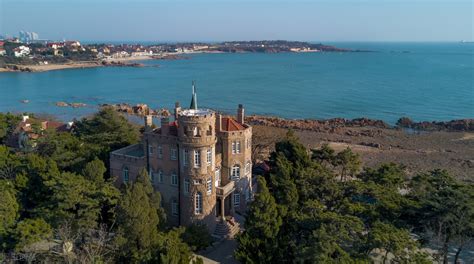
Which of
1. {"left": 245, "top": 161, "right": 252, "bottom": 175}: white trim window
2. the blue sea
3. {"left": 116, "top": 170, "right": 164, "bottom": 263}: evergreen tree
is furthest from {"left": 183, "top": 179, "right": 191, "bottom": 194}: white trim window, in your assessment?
the blue sea

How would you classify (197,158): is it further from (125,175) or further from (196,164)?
(125,175)

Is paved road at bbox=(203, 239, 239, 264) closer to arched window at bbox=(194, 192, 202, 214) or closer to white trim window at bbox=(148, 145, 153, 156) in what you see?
arched window at bbox=(194, 192, 202, 214)

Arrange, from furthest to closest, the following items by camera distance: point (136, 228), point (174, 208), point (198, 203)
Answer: point (174, 208) < point (198, 203) < point (136, 228)

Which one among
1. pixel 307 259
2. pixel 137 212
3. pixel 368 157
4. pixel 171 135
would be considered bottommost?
pixel 368 157

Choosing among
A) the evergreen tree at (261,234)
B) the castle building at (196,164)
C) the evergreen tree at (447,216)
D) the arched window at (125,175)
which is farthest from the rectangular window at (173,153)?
the evergreen tree at (447,216)

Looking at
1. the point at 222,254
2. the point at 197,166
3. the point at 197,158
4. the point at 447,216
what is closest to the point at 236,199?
the point at 197,166

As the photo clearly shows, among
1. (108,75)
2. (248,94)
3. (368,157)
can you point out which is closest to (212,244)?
(368,157)

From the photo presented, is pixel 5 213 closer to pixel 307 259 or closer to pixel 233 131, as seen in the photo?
pixel 233 131
